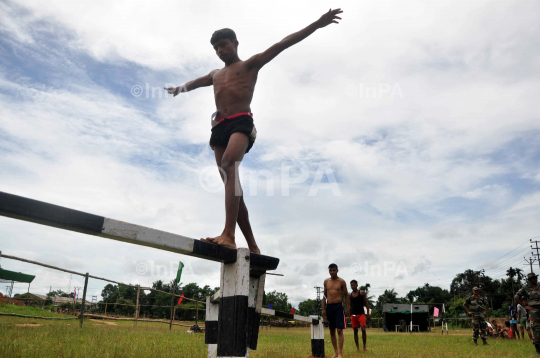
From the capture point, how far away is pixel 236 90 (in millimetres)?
3174

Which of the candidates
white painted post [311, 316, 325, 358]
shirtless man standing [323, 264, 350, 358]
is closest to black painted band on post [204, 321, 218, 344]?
white painted post [311, 316, 325, 358]

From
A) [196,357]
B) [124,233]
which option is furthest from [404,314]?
[124,233]

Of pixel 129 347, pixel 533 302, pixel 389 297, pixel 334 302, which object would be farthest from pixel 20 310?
pixel 389 297

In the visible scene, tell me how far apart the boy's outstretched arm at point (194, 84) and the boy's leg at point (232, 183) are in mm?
936

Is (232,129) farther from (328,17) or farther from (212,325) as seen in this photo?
(212,325)

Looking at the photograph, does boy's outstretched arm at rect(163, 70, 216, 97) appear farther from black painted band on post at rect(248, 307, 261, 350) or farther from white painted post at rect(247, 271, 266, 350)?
black painted band on post at rect(248, 307, 261, 350)

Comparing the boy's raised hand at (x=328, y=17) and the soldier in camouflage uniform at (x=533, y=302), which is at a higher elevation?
the boy's raised hand at (x=328, y=17)

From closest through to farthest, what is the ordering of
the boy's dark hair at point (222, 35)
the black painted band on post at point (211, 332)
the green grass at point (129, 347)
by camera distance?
the boy's dark hair at point (222, 35), the black painted band on post at point (211, 332), the green grass at point (129, 347)

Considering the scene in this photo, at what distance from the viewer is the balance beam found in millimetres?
1807

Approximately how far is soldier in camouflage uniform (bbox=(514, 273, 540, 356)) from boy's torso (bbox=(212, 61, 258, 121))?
8682 mm

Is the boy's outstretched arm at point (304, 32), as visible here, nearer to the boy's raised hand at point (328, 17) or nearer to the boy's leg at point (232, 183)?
the boy's raised hand at point (328, 17)

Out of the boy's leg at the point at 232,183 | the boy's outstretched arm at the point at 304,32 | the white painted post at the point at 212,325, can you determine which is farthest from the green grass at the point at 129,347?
the boy's outstretched arm at the point at 304,32

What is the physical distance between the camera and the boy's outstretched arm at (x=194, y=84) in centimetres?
363

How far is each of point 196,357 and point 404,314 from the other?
44.8m
